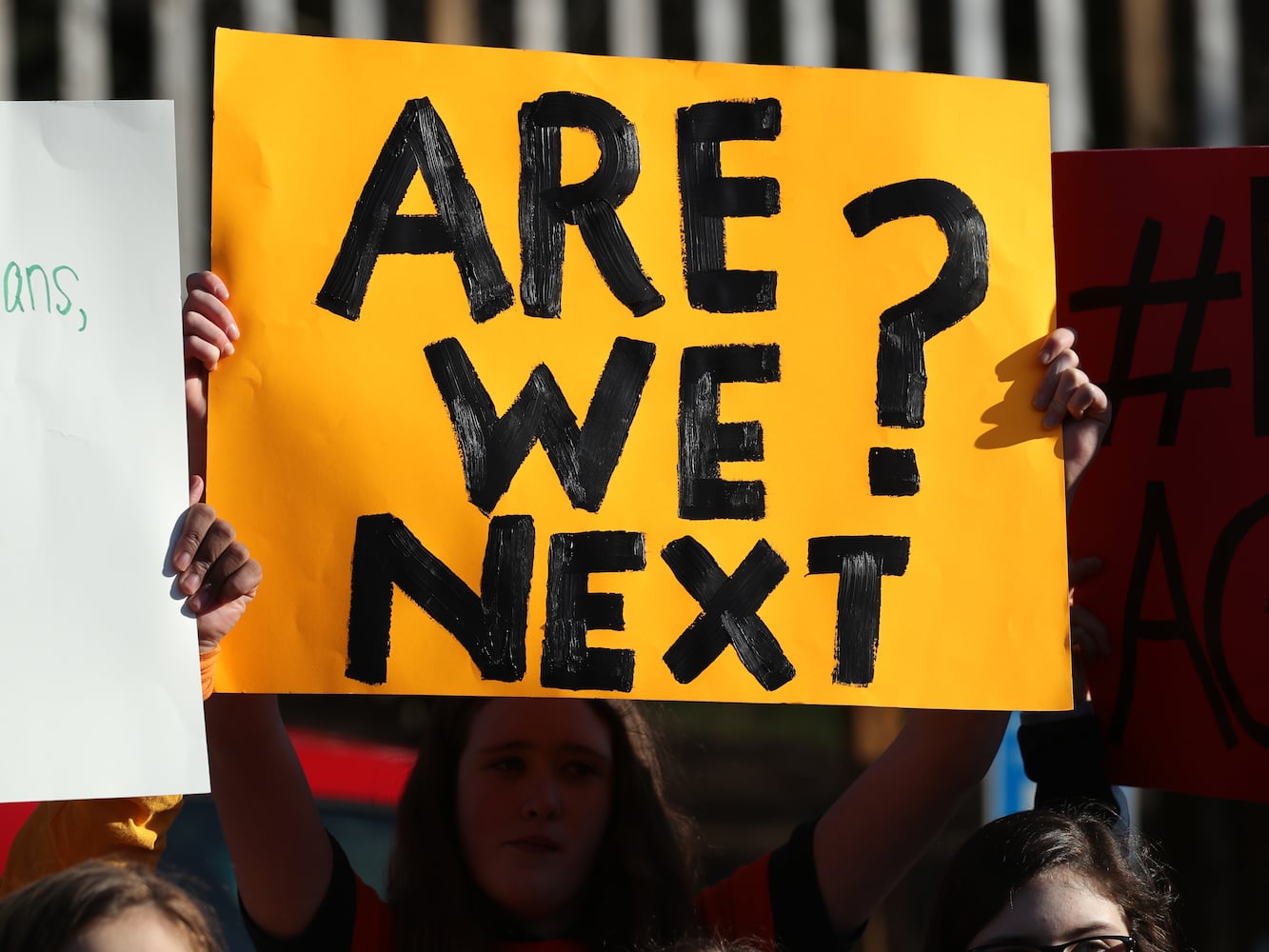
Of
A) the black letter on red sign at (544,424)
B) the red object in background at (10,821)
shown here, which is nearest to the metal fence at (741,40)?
the red object in background at (10,821)

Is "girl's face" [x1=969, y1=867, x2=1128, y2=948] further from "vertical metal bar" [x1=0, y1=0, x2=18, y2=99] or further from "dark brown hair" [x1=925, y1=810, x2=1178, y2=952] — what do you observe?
"vertical metal bar" [x1=0, y1=0, x2=18, y2=99]

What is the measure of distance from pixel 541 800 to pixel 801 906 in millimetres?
339

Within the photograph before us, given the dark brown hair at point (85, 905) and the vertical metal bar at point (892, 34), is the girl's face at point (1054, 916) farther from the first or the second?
the vertical metal bar at point (892, 34)

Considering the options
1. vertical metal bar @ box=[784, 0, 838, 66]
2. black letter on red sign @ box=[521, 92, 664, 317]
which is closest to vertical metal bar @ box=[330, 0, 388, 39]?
vertical metal bar @ box=[784, 0, 838, 66]

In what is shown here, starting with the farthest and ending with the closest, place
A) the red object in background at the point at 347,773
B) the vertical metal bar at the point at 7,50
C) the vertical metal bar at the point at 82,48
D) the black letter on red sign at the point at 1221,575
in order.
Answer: the vertical metal bar at the point at 82,48 → the vertical metal bar at the point at 7,50 → the red object in background at the point at 347,773 → the black letter on red sign at the point at 1221,575

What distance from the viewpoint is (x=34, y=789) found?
1496 mm

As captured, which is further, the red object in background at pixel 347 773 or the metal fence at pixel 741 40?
the metal fence at pixel 741 40

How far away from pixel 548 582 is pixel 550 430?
0.55ft

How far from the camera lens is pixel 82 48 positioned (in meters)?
4.43

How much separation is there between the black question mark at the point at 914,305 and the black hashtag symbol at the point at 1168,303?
28 centimetres

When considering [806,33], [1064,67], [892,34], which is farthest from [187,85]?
[1064,67]

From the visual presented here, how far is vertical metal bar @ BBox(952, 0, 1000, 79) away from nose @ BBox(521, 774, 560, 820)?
10.9 feet

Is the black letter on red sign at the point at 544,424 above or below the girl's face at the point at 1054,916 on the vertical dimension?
above

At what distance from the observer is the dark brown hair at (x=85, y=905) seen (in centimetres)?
154
